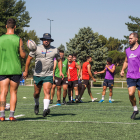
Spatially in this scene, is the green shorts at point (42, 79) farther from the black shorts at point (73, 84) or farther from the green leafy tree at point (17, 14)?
the green leafy tree at point (17, 14)

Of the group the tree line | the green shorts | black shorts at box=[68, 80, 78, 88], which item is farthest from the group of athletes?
the tree line

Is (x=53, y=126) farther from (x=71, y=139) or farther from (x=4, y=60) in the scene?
(x=4, y=60)

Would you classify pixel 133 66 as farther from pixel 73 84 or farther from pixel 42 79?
pixel 73 84

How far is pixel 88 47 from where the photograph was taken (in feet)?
171

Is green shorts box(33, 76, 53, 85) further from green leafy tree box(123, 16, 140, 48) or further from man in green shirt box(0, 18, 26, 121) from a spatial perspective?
green leafy tree box(123, 16, 140, 48)

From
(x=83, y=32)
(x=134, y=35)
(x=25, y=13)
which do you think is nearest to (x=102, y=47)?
(x=83, y=32)

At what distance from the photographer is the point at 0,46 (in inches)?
237

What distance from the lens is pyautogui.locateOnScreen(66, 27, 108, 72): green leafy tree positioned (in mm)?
50938

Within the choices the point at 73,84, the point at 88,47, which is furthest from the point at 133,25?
the point at 73,84

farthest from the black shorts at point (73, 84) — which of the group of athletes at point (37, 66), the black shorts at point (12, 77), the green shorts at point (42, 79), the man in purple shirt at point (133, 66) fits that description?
the black shorts at point (12, 77)

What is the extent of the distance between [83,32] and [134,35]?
4694 centimetres

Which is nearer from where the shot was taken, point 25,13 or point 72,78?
point 72,78

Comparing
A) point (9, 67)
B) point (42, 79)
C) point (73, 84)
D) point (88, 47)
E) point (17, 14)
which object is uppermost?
point (17, 14)

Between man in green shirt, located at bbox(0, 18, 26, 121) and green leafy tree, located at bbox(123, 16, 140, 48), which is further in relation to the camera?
green leafy tree, located at bbox(123, 16, 140, 48)
